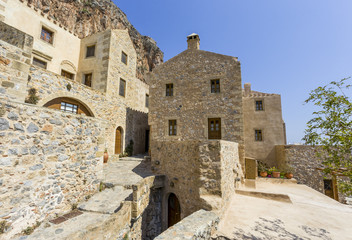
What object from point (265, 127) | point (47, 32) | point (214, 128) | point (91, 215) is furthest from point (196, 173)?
point (47, 32)

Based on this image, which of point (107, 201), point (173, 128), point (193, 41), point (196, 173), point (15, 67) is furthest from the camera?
point (193, 41)

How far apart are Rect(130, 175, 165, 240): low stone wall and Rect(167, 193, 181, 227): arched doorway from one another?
0.47m

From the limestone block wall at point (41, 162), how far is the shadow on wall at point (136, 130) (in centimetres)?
841

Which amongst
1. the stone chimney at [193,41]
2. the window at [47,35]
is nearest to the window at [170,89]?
the stone chimney at [193,41]

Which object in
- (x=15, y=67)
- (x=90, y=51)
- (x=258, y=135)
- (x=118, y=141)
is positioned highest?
(x=90, y=51)

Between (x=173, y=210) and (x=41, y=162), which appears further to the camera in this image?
(x=173, y=210)

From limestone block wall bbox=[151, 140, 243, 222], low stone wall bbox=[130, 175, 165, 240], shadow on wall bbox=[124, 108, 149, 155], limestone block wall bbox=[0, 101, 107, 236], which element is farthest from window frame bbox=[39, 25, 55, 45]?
low stone wall bbox=[130, 175, 165, 240]

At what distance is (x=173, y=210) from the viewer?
754cm

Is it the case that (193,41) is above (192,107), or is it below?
above

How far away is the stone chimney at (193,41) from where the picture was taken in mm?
12434

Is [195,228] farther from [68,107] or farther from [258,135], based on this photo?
[258,135]

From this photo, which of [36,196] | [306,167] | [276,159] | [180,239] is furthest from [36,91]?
[306,167]

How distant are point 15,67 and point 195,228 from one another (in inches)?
325

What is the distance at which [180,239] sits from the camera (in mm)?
3416
